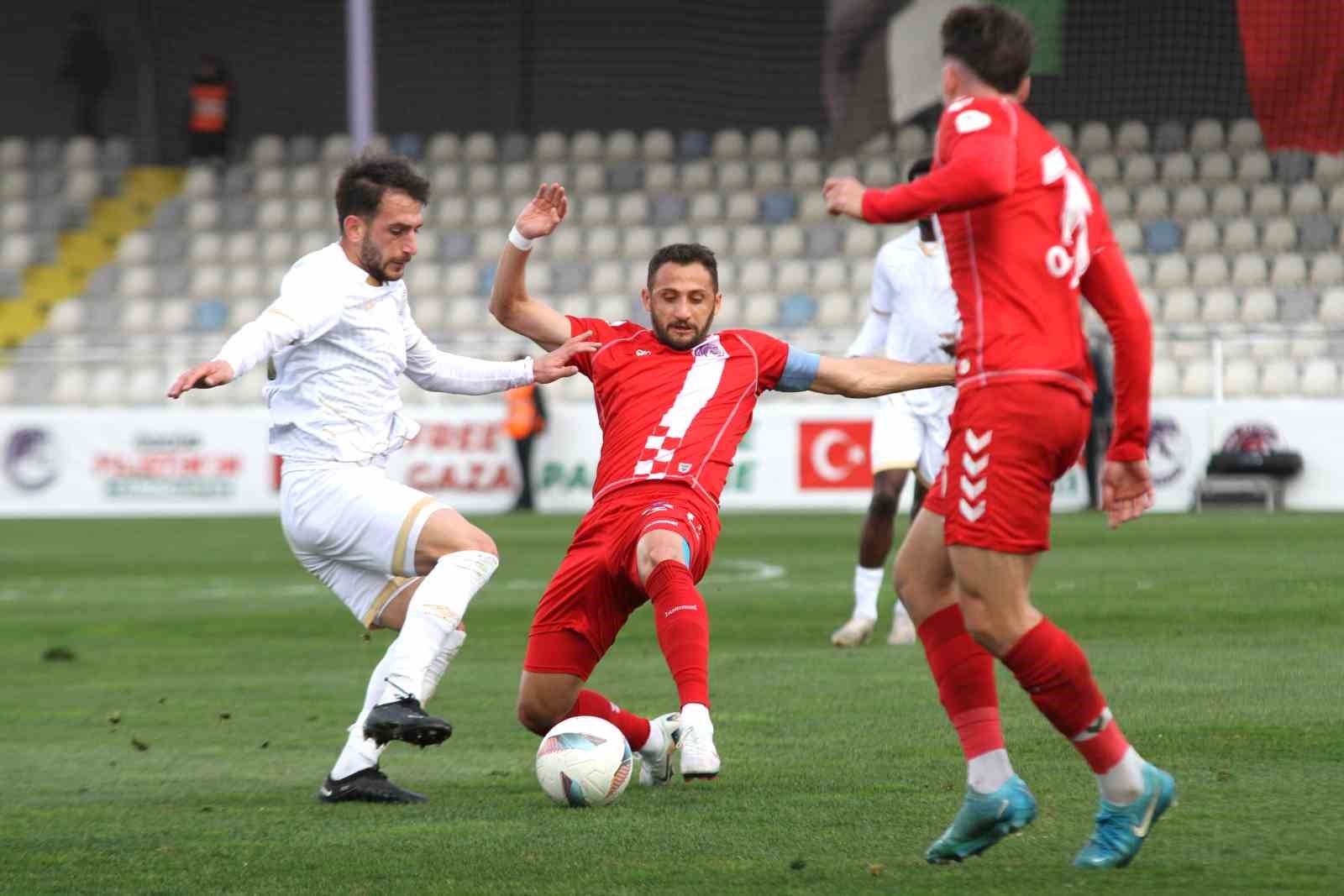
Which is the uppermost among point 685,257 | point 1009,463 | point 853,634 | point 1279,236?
point 1279,236

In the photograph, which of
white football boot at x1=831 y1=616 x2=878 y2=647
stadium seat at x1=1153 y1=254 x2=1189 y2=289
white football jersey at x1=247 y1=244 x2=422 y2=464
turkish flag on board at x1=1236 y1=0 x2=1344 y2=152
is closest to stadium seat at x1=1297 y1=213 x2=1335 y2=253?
stadium seat at x1=1153 y1=254 x2=1189 y2=289

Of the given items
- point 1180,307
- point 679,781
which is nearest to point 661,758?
point 679,781

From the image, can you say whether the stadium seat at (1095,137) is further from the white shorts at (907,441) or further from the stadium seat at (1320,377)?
the white shorts at (907,441)

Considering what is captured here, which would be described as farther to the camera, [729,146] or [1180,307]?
[729,146]

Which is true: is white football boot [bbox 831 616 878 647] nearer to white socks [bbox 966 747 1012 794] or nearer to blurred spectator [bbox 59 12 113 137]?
white socks [bbox 966 747 1012 794]

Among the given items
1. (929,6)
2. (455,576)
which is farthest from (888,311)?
(929,6)

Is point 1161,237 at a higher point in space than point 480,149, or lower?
lower

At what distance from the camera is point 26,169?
86.4ft

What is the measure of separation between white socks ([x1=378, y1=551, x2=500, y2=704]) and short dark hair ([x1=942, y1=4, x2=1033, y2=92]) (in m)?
1.96

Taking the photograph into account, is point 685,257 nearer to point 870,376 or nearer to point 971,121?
point 870,376

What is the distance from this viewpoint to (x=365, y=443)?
570 centimetres

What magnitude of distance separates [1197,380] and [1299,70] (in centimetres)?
703

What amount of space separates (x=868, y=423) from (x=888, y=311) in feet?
33.9

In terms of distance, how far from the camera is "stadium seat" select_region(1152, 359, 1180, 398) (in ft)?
66.4
